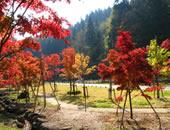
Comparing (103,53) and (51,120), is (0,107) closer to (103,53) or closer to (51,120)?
(51,120)

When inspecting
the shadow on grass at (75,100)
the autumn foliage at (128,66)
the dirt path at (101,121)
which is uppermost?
the autumn foliage at (128,66)

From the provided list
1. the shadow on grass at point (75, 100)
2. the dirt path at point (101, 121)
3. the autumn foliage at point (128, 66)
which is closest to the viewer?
the autumn foliage at point (128, 66)

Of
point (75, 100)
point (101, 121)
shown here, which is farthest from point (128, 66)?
point (75, 100)

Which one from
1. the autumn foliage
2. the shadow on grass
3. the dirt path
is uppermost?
the autumn foliage

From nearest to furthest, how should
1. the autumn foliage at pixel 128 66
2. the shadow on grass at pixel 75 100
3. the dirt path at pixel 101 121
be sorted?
the autumn foliage at pixel 128 66
the dirt path at pixel 101 121
the shadow on grass at pixel 75 100

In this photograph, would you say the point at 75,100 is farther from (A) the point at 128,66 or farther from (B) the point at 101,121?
(A) the point at 128,66

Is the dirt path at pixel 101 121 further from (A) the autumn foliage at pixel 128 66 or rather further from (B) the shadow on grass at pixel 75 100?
(B) the shadow on grass at pixel 75 100

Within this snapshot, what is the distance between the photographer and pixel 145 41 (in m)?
85.1

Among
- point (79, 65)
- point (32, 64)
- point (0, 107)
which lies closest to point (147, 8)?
point (79, 65)

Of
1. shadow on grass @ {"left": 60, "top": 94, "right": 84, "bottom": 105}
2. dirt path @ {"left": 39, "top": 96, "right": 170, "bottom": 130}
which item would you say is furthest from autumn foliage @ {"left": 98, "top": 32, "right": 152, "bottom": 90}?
shadow on grass @ {"left": 60, "top": 94, "right": 84, "bottom": 105}

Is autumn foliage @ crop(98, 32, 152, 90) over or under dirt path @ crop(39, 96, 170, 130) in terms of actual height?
over

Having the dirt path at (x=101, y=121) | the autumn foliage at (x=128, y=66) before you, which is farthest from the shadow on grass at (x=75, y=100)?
the autumn foliage at (x=128, y=66)

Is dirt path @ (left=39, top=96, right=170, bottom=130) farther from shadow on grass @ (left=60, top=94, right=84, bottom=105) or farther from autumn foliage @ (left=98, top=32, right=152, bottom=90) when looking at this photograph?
shadow on grass @ (left=60, top=94, right=84, bottom=105)

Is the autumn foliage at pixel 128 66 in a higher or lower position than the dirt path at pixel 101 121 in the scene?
higher
